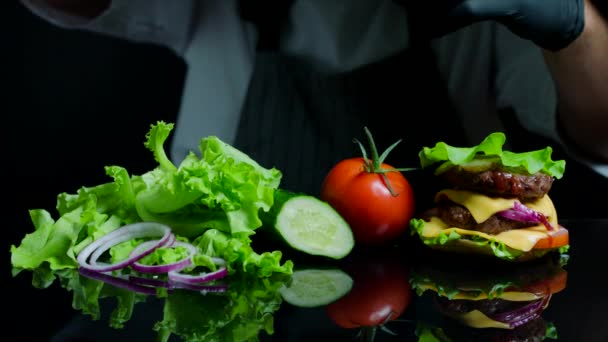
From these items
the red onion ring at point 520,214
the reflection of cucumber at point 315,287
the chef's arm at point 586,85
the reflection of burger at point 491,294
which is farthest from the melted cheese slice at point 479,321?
the chef's arm at point 586,85

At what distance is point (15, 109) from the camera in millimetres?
1761

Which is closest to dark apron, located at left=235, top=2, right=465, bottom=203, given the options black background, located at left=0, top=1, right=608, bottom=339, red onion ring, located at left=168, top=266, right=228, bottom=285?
black background, located at left=0, top=1, right=608, bottom=339

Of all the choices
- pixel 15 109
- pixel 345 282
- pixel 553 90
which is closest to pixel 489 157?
pixel 345 282

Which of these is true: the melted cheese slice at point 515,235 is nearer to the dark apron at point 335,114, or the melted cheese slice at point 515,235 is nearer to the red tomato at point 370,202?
the red tomato at point 370,202

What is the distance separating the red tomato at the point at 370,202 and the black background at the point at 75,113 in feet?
2.34

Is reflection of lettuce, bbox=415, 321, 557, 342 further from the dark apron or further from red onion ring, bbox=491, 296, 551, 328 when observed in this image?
the dark apron

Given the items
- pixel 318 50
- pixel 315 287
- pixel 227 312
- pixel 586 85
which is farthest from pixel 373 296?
pixel 318 50

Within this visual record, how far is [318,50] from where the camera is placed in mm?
1874

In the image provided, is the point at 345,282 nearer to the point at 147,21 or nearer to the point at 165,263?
the point at 165,263

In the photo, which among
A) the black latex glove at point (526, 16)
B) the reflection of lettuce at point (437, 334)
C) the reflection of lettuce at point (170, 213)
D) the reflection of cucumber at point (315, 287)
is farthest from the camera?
the black latex glove at point (526, 16)

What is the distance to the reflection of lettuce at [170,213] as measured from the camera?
0.97 meters

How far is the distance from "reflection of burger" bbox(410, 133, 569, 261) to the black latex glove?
1.31 ft

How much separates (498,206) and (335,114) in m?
0.82

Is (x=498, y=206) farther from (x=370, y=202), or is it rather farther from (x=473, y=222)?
(x=370, y=202)
